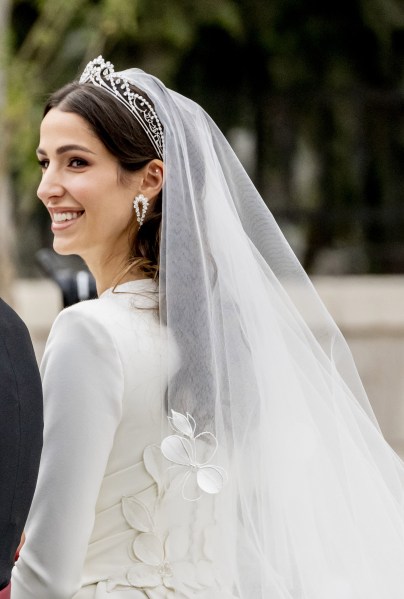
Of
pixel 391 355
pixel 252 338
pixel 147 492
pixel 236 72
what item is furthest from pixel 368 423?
pixel 236 72

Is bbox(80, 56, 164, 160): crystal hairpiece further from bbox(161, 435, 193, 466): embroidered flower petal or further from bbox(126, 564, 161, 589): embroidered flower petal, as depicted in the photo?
bbox(126, 564, 161, 589): embroidered flower petal

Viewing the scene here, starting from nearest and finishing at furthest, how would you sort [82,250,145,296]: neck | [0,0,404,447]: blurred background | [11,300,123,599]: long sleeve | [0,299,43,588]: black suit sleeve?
[0,299,43,588]: black suit sleeve → [11,300,123,599]: long sleeve → [82,250,145,296]: neck → [0,0,404,447]: blurred background

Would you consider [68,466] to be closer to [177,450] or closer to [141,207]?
[177,450]

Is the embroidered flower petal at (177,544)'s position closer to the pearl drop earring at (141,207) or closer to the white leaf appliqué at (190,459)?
the white leaf appliqué at (190,459)

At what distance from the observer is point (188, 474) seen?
1.96 m

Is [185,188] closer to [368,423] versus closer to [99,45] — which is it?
[368,423]

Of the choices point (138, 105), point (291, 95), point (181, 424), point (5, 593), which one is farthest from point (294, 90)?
point (5, 593)

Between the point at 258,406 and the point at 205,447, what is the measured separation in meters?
0.13

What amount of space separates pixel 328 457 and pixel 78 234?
618 mm

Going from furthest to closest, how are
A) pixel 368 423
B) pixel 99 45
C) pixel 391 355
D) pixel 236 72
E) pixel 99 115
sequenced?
1. pixel 236 72
2. pixel 99 45
3. pixel 391 355
4. pixel 368 423
5. pixel 99 115

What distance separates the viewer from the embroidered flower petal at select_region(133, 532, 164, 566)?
1932 millimetres

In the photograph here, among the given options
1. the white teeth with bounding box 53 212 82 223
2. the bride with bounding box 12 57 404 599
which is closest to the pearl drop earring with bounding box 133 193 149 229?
the bride with bounding box 12 57 404 599

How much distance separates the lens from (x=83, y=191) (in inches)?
81.9

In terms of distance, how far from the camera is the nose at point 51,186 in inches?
82.6
